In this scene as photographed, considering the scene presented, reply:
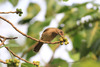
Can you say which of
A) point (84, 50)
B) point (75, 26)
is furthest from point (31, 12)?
point (84, 50)

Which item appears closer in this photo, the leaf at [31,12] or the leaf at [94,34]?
the leaf at [94,34]

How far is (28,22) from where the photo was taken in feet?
5.29

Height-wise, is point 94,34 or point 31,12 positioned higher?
point 31,12

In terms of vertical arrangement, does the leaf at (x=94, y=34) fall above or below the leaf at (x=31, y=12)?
below

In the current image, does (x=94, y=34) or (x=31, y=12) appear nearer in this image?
(x=94, y=34)

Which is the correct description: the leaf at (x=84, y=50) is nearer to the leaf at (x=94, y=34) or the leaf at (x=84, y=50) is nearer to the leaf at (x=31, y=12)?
the leaf at (x=94, y=34)

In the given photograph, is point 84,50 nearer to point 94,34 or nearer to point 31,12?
point 94,34

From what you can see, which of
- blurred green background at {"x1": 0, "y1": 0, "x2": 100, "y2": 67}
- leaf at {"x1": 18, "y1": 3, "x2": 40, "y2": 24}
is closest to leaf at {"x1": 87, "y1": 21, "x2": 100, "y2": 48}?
blurred green background at {"x1": 0, "y1": 0, "x2": 100, "y2": 67}

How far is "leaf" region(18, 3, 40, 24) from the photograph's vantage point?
63.4 inches

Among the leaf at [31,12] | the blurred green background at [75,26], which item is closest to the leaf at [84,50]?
the blurred green background at [75,26]

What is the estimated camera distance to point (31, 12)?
1.68m

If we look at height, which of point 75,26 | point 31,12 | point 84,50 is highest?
point 31,12

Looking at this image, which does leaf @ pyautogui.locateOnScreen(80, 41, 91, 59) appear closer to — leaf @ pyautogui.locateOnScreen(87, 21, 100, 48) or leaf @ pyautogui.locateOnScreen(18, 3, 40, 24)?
leaf @ pyautogui.locateOnScreen(87, 21, 100, 48)

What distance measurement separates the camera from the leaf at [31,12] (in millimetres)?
1609
